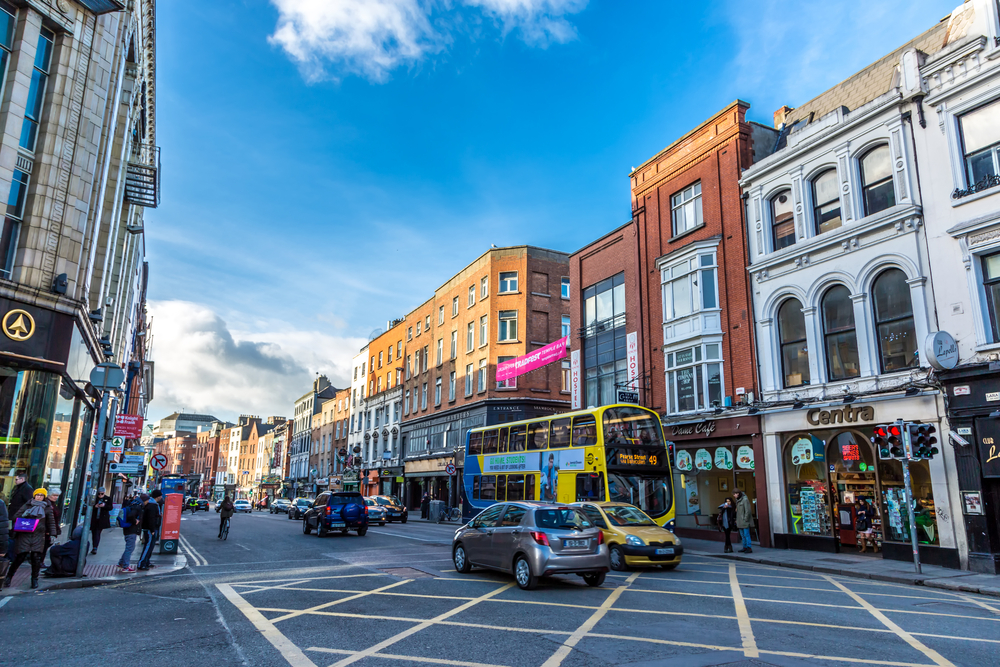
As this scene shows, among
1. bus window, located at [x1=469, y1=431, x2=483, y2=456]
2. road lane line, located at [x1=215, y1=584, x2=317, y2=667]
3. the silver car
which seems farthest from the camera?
bus window, located at [x1=469, y1=431, x2=483, y2=456]

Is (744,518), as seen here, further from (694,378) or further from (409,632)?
(409,632)

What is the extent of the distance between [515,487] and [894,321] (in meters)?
13.2

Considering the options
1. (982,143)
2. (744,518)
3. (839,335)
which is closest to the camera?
(982,143)

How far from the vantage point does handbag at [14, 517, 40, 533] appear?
11.0 m

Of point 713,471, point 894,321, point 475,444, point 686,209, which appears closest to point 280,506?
point 475,444

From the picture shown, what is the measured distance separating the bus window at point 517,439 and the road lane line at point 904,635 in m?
12.9

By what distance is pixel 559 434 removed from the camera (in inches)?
825

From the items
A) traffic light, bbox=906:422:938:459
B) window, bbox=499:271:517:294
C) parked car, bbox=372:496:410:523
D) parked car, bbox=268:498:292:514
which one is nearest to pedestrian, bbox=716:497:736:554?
traffic light, bbox=906:422:938:459

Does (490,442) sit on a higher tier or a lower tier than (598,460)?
higher

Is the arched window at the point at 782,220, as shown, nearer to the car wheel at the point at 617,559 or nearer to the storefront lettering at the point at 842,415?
the storefront lettering at the point at 842,415

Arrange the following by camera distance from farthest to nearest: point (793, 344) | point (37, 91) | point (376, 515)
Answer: point (376, 515) → point (793, 344) → point (37, 91)

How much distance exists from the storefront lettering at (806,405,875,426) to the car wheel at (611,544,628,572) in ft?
28.0

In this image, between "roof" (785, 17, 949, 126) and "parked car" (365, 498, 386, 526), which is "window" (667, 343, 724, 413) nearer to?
"roof" (785, 17, 949, 126)

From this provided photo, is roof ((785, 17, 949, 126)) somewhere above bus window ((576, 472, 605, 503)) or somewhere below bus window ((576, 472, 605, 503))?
above
